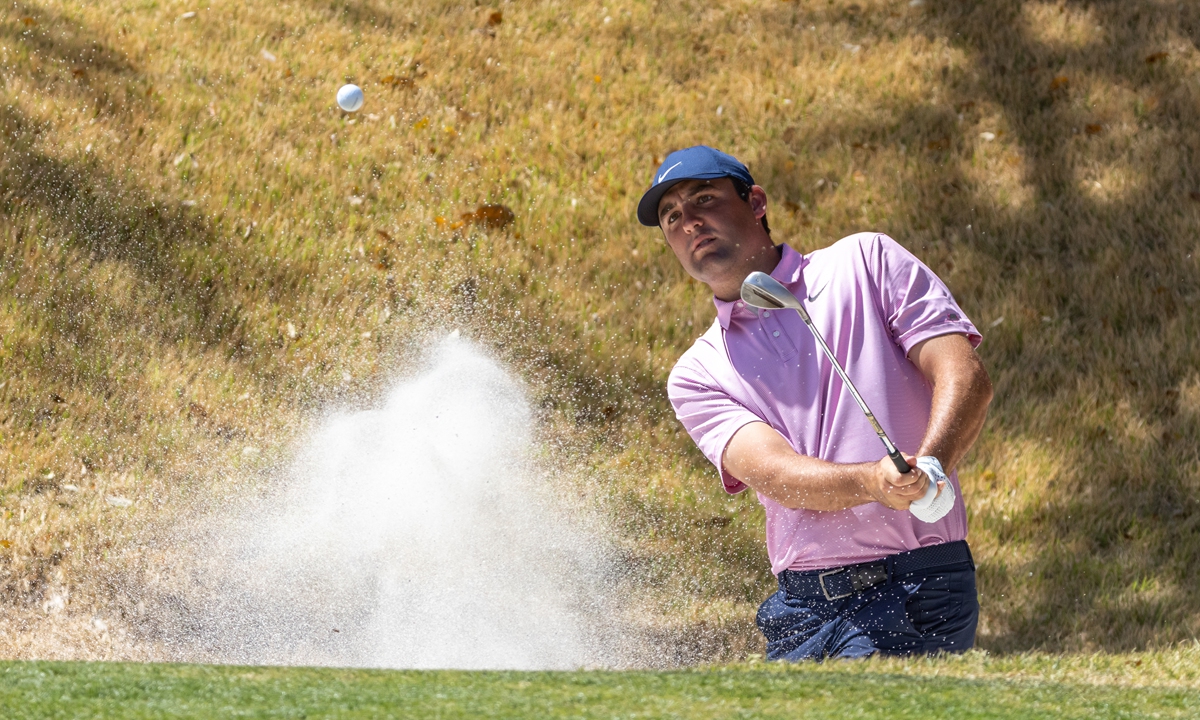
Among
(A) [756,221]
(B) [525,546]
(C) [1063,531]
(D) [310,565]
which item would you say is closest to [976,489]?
(C) [1063,531]

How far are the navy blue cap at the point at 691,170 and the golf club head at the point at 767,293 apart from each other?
1.93ft

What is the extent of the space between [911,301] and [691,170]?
28.0 inches

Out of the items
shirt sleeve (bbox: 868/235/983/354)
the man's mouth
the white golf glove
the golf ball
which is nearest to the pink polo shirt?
shirt sleeve (bbox: 868/235/983/354)

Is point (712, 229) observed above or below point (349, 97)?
above

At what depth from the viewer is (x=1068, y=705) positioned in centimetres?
242

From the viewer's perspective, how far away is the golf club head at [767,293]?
2.90 meters

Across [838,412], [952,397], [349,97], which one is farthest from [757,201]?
[349,97]

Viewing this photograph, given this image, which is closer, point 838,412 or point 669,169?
point 838,412

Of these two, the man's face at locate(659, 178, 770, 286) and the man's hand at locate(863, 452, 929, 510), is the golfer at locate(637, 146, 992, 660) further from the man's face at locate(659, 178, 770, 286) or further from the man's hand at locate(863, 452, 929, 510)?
the man's hand at locate(863, 452, 929, 510)

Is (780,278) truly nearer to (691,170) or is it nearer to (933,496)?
(691,170)

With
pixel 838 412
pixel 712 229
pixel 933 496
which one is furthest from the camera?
pixel 712 229

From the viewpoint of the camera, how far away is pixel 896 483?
8.80 ft

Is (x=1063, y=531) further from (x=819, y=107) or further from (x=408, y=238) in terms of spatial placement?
(x=408, y=238)

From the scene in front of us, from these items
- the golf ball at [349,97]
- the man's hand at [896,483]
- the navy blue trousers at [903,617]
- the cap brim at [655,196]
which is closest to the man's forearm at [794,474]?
the man's hand at [896,483]
